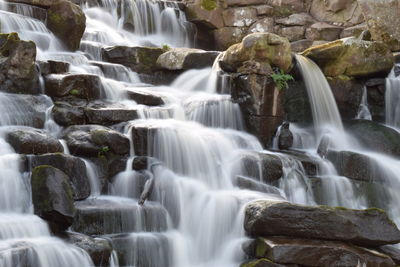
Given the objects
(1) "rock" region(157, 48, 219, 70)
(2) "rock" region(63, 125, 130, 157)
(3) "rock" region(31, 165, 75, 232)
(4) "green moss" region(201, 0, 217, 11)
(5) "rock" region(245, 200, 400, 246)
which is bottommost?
(5) "rock" region(245, 200, 400, 246)

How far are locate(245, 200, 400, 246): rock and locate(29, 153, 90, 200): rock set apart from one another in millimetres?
2383

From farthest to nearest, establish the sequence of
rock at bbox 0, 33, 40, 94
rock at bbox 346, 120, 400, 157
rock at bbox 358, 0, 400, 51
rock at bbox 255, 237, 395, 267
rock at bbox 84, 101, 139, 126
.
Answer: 1. rock at bbox 358, 0, 400, 51
2. rock at bbox 346, 120, 400, 157
3. rock at bbox 0, 33, 40, 94
4. rock at bbox 84, 101, 139, 126
5. rock at bbox 255, 237, 395, 267

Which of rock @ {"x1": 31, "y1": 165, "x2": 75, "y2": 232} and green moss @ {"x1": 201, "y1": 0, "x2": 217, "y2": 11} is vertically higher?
green moss @ {"x1": 201, "y1": 0, "x2": 217, "y2": 11}

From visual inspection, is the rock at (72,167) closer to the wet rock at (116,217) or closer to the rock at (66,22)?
the wet rock at (116,217)

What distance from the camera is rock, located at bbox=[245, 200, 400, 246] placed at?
6855 millimetres

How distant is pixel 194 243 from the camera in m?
7.44

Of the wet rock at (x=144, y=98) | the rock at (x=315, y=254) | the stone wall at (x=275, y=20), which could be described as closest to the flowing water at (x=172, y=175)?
the wet rock at (x=144, y=98)

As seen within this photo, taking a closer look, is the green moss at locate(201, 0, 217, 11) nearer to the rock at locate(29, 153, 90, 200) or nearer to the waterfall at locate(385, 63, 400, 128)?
the waterfall at locate(385, 63, 400, 128)

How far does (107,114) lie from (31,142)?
188cm

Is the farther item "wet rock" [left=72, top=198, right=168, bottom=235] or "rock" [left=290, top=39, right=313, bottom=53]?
"rock" [left=290, top=39, right=313, bottom=53]

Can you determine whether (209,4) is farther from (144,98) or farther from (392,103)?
(144,98)

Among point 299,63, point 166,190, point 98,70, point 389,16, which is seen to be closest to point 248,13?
point 389,16

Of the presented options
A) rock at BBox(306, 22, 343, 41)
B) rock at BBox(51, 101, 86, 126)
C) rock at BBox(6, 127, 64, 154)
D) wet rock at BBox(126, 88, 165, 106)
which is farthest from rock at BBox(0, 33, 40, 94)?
rock at BBox(306, 22, 343, 41)

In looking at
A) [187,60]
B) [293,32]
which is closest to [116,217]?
[187,60]
